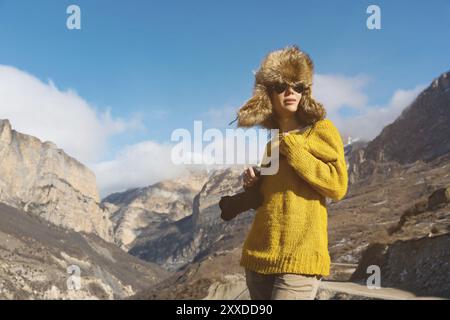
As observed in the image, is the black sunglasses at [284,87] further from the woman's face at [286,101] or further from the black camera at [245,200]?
the black camera at [245,200]

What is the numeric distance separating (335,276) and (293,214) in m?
27.1

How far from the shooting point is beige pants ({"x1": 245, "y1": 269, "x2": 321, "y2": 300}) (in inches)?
126

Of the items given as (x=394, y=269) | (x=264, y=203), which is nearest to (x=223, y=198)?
(x=264, y=203)

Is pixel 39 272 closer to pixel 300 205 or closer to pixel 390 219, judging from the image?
pixel 390 219

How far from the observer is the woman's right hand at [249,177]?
3.64 meters

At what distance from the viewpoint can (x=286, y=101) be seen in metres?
3.76

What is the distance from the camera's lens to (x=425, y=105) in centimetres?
13712

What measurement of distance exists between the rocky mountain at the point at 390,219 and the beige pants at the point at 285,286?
319 centimetres

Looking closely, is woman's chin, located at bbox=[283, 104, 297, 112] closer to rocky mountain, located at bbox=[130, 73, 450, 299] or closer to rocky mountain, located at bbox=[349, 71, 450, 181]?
rocky mountain, located at bbox=[130, 73, 450, 299]

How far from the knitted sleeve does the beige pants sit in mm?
624

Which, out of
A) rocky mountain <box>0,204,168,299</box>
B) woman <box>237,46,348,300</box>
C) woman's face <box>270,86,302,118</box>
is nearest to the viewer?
woman <box>237,46,348,300</box>

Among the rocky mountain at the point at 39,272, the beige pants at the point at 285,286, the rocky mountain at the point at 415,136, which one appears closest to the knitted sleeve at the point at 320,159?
the beige pants at the point at 285,286

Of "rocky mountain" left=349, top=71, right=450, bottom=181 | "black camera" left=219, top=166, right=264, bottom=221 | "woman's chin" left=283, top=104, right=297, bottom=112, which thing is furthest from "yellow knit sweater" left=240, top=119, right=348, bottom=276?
"rocky mountain" left=349, top=71, right=450, bottom=181

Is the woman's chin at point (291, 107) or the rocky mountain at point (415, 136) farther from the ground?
the rocky mountain at point (415, 136)
